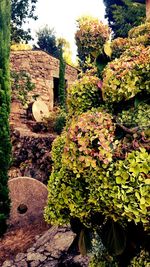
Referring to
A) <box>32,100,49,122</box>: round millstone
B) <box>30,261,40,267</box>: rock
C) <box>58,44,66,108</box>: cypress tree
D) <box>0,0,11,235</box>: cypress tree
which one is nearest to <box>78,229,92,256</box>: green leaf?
<box>30,261,40,267</box>: rock

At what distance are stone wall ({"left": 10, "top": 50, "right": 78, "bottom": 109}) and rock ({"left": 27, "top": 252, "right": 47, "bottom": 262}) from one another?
31.4 feet

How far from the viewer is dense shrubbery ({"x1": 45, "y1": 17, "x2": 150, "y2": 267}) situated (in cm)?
215

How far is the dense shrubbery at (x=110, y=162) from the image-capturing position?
215 cm

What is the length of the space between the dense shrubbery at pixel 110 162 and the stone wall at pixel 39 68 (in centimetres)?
1157

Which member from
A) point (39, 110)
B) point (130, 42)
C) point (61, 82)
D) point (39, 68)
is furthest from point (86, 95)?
point (61, 82)

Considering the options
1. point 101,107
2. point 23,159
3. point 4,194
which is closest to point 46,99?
point 23,159

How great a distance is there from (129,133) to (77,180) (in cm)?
61

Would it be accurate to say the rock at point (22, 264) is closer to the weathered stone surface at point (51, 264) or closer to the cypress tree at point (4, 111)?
the weathered stone surface at point (51, 264)

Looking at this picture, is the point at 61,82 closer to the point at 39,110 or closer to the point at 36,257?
the point at 39,110

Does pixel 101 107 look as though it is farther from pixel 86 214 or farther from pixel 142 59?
pixel 86 214

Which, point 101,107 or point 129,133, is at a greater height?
point 101,107

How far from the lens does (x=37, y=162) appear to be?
32.5ft

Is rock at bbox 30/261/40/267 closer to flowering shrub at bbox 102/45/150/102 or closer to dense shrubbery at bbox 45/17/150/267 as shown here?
dense shrubbery at bbox 45/17/150/267

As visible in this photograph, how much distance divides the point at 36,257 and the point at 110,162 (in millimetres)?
3814
